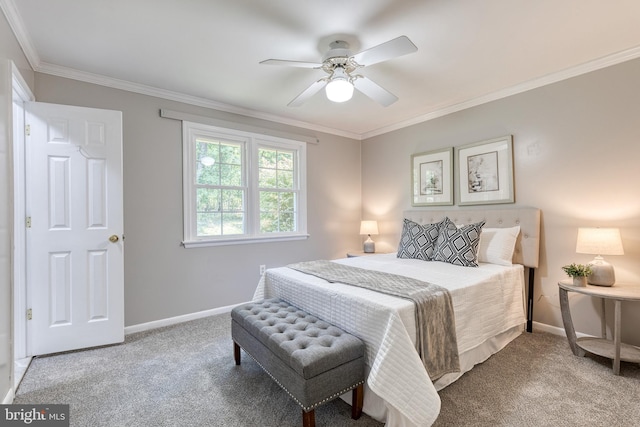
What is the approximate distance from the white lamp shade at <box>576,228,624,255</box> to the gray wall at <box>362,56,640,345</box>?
32cm

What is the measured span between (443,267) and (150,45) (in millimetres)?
3058

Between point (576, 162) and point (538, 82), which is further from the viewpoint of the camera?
point (538, 82)

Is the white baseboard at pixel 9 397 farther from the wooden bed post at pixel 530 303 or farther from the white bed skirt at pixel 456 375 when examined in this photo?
the wooden bed post at pixel 530 303

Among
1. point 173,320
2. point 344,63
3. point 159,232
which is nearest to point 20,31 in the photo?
point 159,232

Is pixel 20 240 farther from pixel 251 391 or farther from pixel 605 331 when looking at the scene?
pixel 605 331

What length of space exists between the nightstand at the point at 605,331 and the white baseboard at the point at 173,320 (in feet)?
11.0

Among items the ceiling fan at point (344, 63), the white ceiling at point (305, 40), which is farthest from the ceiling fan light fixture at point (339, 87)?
the white ceiling at point (305, 40)

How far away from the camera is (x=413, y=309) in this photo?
5.67ft

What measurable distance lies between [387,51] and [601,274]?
2392mm

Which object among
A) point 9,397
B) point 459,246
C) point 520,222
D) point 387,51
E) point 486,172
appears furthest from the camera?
point 486,172

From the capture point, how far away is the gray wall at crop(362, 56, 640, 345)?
8.09 ft

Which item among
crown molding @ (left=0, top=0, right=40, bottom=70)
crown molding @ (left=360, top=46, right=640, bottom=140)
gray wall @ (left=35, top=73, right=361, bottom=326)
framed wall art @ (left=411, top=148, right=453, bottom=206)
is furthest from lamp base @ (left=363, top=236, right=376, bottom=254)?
crown molding @ (left=0, top=0, right=40, bottom=70)

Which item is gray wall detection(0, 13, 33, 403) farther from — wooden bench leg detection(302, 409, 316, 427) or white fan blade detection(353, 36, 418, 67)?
white fan blade detection(353, 36, 418, 67)

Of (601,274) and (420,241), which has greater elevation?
(420,241)
